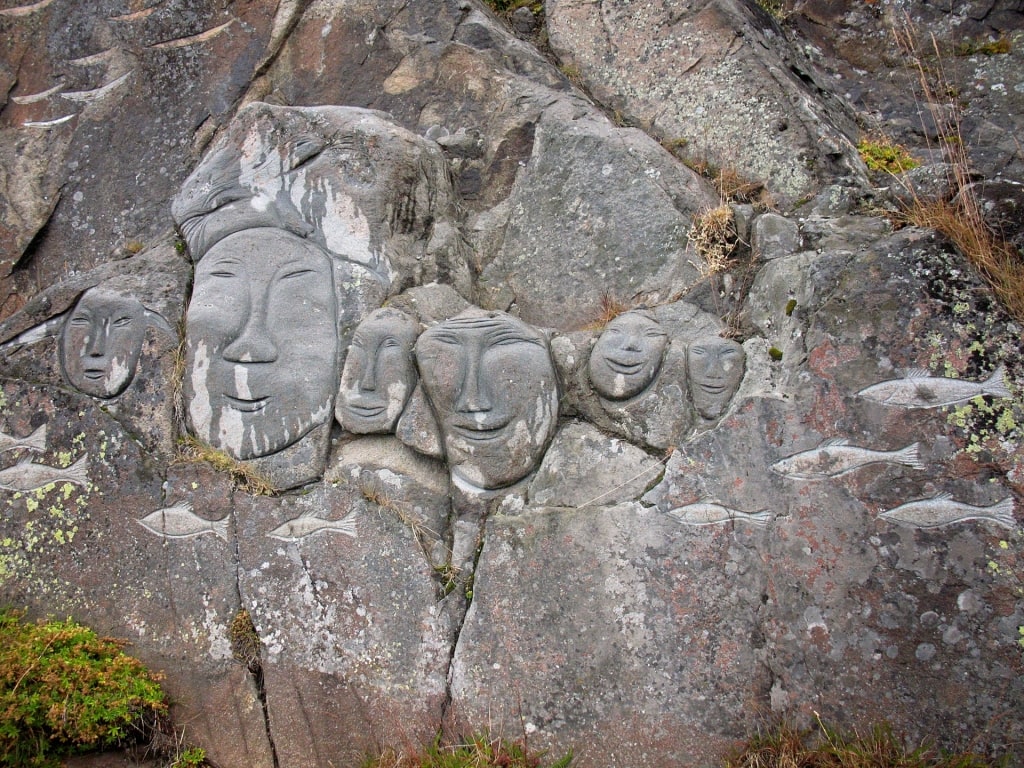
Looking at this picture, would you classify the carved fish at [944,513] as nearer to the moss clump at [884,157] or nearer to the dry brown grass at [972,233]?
the dry brown grass at [972,233]

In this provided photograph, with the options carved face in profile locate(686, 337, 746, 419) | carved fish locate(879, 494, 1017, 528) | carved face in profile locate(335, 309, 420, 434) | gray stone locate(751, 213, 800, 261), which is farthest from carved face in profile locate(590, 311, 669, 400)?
carved fish locate(879, 494, 1017, 528)

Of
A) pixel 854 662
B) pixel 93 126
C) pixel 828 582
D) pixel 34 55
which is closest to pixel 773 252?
pixel 828 582

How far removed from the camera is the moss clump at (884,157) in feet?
15.7

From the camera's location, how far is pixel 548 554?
3.64m

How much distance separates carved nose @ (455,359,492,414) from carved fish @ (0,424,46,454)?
200cm

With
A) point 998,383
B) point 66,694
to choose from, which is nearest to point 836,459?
point 998,383

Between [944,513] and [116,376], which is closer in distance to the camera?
[944,513]

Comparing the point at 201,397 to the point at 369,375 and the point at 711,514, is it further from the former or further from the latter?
the point at 711,514

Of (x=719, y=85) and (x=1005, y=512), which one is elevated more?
(x=719, y=85)

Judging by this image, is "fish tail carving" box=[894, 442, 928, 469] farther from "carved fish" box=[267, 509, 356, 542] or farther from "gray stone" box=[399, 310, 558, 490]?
"carved fish" box=[267, 509, 356, 542]

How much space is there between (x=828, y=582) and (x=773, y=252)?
4.92 ft

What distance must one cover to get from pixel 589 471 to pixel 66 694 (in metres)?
2.30

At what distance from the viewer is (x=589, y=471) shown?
3.75m

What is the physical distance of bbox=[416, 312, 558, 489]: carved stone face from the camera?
3785mm
